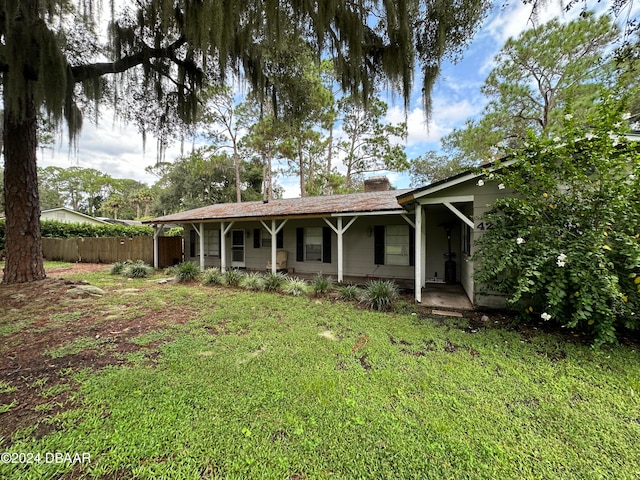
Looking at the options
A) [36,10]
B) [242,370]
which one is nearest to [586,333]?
[242,370]

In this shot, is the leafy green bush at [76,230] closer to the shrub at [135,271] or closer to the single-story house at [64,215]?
the single-story house at [64,215]

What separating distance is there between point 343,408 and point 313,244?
292 inches

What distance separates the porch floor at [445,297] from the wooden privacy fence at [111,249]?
11.1 meters

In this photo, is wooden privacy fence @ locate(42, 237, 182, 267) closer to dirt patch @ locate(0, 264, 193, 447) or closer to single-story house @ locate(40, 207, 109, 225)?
dirt patch @ locate(0, 264, 193, 447)

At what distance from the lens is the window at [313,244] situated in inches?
372

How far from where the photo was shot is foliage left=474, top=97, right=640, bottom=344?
3.40 metres

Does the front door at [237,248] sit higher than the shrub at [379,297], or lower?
higher

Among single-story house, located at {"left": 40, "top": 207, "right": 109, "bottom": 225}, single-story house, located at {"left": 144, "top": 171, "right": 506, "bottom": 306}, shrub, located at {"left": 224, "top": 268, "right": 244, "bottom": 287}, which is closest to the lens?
single-story house, located at {"left": 144, "top": 171, "right": 506, "bottom": 306}

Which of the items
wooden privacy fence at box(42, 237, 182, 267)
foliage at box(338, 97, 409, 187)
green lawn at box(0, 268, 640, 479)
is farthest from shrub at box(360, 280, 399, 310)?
foliage at box(338, 97, 409, 187)

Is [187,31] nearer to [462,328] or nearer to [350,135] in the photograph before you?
[462,328]

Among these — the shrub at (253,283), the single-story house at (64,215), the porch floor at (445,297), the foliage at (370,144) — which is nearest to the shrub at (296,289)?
the shrub at (253,283)

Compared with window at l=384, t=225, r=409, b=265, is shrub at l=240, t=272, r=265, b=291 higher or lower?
lower

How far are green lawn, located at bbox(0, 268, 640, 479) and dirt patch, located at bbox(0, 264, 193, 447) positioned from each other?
0.06 metres

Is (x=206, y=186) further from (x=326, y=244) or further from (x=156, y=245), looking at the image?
(x=326, y=244)
